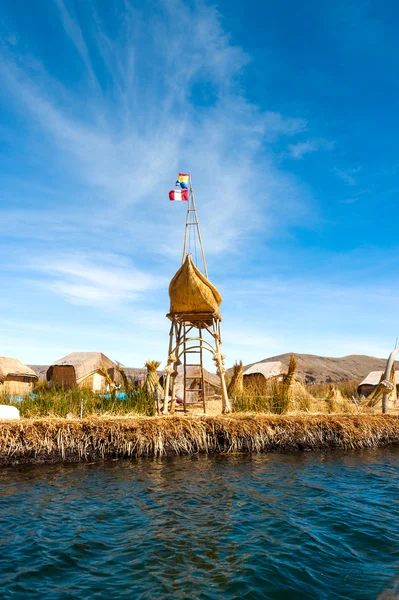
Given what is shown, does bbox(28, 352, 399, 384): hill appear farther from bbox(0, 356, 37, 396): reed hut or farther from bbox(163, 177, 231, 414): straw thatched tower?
bbox(163, 177, 231, 414): straw thatched tower

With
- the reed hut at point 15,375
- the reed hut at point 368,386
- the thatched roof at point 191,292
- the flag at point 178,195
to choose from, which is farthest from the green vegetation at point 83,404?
the reed hut at point 368,386

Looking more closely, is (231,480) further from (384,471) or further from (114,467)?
(384,471)

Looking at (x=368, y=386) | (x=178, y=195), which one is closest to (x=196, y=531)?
(x=178, y=195)

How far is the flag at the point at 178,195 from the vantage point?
53.0 ft

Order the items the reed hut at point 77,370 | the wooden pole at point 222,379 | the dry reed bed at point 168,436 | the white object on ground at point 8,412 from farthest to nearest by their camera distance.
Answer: the reed hut at point 77,370
the wooden pole at point 222,379
the white object on ground at point 8,412
the dry reed bed at point 168,436

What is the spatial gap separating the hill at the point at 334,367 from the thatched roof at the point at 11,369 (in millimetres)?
20241

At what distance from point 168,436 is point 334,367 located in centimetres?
4177

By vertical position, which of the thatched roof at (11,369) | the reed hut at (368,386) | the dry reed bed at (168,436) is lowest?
the dry reed bed at (168,436)

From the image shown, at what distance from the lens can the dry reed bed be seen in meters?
10.9

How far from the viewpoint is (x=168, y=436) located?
11.7 metres

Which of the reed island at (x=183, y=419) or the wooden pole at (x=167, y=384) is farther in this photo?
the wooden pole at (x=167, y=384)

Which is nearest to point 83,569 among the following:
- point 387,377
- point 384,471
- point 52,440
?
point 52,440

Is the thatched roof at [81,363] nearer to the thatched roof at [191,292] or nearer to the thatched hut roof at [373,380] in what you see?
the thatched roof at [191,292]

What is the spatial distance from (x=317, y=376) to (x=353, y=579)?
4245 cm
